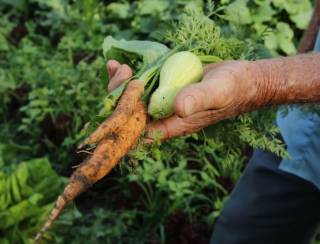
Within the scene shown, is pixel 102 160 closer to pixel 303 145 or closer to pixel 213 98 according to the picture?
pixel 213 98

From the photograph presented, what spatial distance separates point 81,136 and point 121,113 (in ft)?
5.21

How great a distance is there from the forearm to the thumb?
153 millimetres

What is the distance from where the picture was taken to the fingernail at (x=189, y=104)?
134cm

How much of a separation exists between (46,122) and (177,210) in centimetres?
92

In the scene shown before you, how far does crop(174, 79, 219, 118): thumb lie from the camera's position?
4.41 feet

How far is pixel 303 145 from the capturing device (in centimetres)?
206

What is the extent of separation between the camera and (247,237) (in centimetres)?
230

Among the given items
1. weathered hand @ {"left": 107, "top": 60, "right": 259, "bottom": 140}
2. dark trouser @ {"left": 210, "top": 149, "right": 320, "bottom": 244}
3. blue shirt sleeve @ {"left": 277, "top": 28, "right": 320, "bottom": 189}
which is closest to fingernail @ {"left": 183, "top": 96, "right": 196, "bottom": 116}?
weathered hand @ {"left": 107, "top": 60, "right": 259, "bottom": 140}

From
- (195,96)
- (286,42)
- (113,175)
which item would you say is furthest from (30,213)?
(286,42)

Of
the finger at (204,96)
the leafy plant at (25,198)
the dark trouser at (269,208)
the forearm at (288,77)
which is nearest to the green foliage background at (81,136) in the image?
the leafy plant at (25,198)

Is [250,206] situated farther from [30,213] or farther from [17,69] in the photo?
[17,69]

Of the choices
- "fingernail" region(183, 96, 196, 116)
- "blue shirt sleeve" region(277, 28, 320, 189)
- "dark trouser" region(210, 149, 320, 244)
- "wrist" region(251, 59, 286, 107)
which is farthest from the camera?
"dark trouser" region(210, 149, 320, 244)

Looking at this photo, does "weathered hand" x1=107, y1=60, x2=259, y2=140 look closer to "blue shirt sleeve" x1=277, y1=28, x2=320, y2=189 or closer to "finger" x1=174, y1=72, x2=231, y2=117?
"finger" x1=174, y1=72, x2=231, y2=117

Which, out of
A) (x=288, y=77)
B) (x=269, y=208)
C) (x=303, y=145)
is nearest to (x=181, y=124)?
(x=288, y=77)
